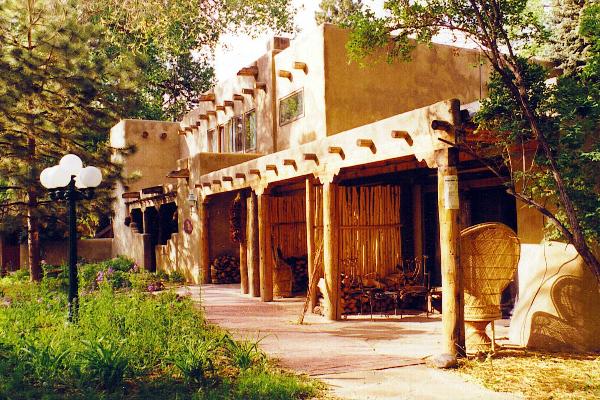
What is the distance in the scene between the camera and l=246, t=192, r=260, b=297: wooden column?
1327cm

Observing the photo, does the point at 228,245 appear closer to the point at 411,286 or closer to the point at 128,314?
the point at 411,286

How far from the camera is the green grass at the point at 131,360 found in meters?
5.89

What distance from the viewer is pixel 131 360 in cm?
671

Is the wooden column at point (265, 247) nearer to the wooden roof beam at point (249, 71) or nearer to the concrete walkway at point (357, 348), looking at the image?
the concrete walkway at point (357, 348)

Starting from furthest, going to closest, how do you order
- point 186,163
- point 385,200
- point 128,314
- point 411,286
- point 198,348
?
point 186,163, point 385,200, point 411,286, point 128,314, point 198,348

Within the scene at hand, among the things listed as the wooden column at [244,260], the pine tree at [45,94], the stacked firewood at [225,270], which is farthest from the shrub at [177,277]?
the wooden column at [244,260]

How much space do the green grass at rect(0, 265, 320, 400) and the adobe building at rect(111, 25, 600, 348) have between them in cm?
243

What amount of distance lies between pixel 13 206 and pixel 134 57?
18.0 ft

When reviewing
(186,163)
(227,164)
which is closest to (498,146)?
(227,164)

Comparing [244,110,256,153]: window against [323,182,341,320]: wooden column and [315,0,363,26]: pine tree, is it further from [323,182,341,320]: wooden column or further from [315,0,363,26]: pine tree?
[315,0,363,26]: pine tree

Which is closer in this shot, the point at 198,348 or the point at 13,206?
the point at 198,348

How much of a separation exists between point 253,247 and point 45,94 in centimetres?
834

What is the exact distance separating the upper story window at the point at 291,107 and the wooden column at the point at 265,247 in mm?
3828

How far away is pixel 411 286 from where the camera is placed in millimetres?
10977
